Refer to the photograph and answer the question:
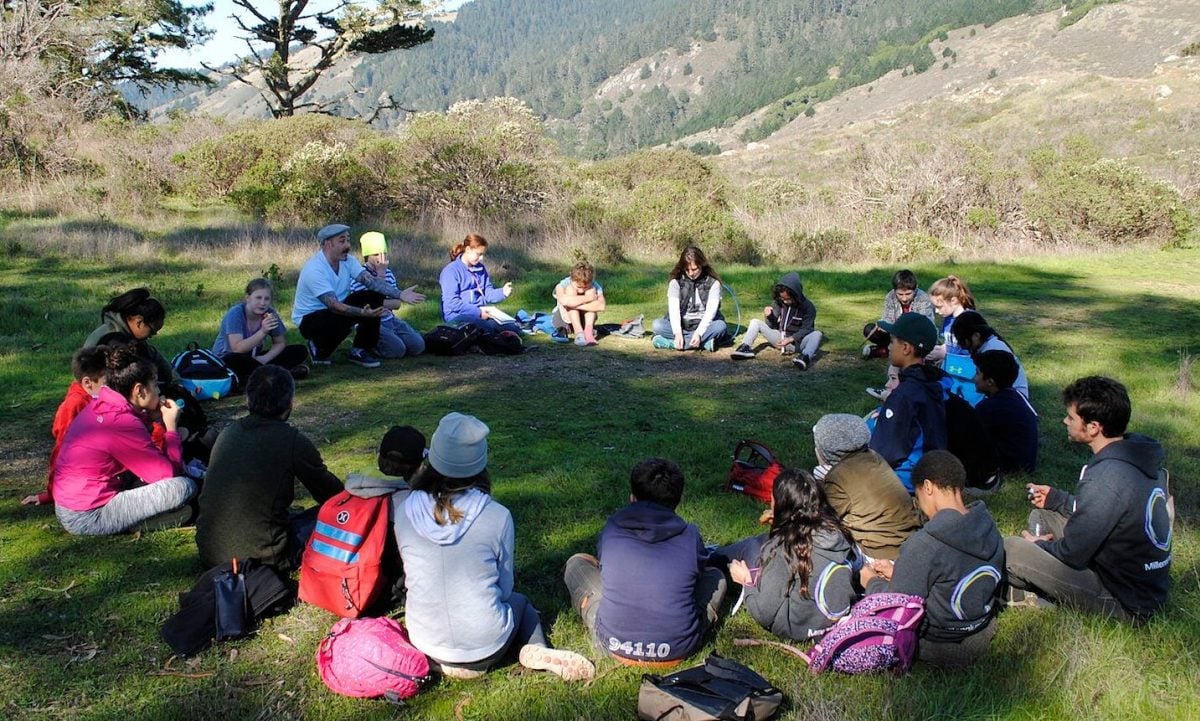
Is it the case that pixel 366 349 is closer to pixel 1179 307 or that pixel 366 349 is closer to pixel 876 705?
pixel 876 705

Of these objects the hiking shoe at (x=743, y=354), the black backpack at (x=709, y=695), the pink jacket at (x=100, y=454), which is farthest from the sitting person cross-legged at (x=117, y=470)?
the hiking shoe at (x=743, y=354)

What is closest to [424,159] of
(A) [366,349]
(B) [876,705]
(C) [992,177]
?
(A) [366,349]

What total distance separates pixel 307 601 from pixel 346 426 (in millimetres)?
3114

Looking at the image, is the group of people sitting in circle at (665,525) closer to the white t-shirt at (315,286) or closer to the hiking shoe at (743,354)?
the white t-shirt at (315,286)

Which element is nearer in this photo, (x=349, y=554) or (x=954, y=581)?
(x=954, y=581)

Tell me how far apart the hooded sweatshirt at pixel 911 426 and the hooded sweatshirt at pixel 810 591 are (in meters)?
1.52

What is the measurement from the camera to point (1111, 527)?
385cm

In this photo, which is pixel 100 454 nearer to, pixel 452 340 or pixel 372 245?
pixel 452 340

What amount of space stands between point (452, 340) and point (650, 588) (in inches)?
254

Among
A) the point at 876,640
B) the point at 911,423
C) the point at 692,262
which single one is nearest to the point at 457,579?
the point at 876,640

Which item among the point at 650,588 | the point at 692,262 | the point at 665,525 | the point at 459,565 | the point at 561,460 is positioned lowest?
the point at 561,460

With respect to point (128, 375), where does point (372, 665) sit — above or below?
below

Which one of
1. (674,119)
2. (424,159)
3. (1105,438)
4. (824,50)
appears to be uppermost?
(824,50)

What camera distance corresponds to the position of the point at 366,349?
9383 mm
